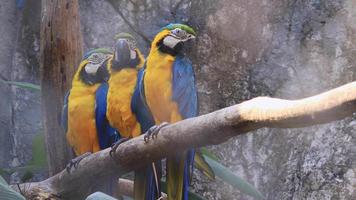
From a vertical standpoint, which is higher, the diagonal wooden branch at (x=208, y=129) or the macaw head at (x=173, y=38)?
the macaw head at (x=173, y=38)

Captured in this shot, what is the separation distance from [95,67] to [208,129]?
555 millimetres

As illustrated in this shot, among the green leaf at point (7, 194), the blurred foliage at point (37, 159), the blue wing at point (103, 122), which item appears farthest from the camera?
the blurred foliage at point (37, 159)

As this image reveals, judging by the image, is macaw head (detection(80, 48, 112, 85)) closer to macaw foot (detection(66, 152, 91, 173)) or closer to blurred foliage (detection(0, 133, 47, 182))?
macaw foot (detection(66, 152, 91, 173))

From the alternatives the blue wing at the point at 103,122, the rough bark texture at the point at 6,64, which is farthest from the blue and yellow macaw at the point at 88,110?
the rough bark texture at the point at 6,64

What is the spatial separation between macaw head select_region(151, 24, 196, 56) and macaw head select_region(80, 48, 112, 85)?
0.16m

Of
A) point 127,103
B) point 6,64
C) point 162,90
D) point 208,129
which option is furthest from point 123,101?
point 6,64

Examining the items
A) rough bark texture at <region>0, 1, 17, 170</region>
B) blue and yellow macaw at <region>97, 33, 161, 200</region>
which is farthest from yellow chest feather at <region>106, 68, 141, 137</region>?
rough bark texture at <region>0, 1, 17, 170</region>

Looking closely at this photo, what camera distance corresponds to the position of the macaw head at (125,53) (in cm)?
167

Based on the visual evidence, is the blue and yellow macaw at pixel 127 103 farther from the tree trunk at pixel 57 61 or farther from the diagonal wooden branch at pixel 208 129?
the tree trunk at pixel 57 61

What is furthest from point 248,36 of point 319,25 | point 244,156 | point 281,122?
point 281,122

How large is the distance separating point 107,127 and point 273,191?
615mm

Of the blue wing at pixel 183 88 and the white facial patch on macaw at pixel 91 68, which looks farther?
the white facial patch on macaw at pixel 91 68

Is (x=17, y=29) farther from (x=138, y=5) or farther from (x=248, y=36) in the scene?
(x=248, y=36)

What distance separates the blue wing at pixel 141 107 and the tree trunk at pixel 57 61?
0.26 metres
